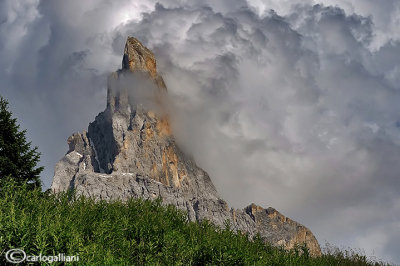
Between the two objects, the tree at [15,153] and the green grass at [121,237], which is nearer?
the green grass at [121,237]

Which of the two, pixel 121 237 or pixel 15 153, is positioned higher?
pixel 15 153

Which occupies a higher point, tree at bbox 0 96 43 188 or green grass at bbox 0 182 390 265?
tree at bbox 0 96 43 188

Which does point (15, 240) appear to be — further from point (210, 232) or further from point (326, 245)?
point (326, 245)

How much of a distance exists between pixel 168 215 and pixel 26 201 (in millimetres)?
9512

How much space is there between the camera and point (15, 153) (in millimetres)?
39938

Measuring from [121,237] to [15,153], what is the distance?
19.8m

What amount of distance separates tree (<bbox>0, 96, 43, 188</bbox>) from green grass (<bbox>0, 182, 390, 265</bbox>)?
8408 mm

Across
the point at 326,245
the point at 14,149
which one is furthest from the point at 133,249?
the point at 14,149

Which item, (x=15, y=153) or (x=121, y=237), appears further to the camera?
(x=15, y=153)

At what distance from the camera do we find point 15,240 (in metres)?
18.9

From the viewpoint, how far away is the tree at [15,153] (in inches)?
1551

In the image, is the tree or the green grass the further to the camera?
the tree

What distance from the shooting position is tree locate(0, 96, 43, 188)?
39.4m

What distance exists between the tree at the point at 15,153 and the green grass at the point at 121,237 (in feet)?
27.6
